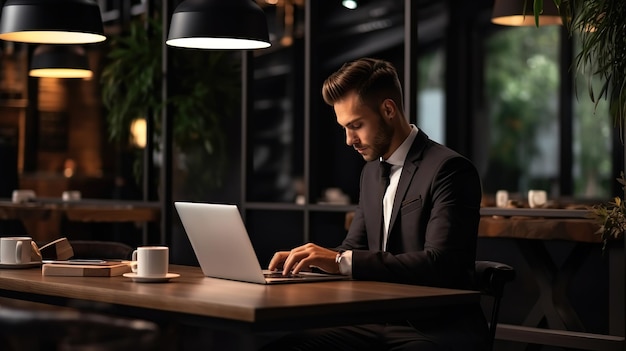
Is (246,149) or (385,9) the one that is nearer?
(246,149)

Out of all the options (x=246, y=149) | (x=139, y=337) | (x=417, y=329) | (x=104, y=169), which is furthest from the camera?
(x=104, y=169)

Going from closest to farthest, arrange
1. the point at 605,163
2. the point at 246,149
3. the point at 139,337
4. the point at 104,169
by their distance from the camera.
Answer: the point at 139,337 → the point at 246,149 → the point at 104,169 → the point at 605,163

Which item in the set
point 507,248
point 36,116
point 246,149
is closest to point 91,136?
point 36,116

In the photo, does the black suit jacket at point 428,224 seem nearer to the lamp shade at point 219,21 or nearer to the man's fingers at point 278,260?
the man's fingers at point 278,260

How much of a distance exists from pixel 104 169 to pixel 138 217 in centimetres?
757

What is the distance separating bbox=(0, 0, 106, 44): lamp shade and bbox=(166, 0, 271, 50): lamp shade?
346 mm

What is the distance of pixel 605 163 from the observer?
15.4 metres

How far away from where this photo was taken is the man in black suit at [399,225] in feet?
10.4

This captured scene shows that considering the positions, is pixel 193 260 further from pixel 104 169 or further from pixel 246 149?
pixel 104 169

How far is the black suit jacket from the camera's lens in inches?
128

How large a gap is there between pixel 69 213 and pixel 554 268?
10.7 feet

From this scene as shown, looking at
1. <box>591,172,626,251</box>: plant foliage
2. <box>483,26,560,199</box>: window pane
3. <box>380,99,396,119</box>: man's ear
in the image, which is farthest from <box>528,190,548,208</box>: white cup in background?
<box>483,26,560,199</box>: window pane

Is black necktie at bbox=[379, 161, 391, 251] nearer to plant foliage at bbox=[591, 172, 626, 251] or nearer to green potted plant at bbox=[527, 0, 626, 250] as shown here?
green potted plant at bbox=[527, 0, 626, 250]

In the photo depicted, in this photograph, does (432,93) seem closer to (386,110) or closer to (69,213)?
(69,213)
